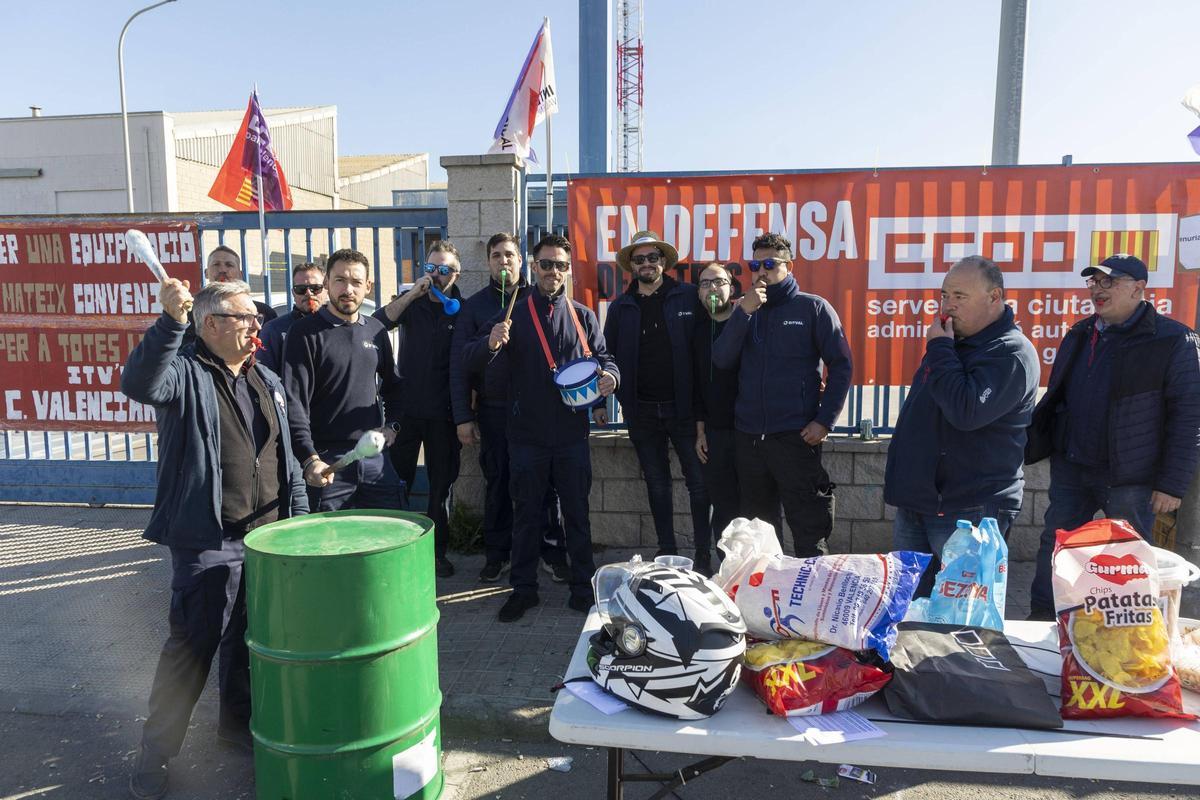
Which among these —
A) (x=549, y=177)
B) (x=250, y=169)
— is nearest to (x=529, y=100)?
(x=549, y=177)

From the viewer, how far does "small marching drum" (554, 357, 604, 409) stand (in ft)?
13.5

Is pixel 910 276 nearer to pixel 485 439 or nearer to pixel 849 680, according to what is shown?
pixel 485 439

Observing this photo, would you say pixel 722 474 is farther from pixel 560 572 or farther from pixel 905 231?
pixel 905 231

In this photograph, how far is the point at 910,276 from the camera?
5250mm

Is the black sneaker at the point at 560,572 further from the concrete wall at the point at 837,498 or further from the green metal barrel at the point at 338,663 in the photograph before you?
the green metal barrel at the point at 338,663

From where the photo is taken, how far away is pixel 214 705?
368 centimetres

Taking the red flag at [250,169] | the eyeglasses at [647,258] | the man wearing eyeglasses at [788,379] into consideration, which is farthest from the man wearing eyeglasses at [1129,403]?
the red flag at [250,169]

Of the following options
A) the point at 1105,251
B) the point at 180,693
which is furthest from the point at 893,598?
the point at 1105,251

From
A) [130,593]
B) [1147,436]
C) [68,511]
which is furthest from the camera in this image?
[68,511]

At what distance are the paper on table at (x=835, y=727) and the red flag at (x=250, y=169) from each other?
5.59 meters

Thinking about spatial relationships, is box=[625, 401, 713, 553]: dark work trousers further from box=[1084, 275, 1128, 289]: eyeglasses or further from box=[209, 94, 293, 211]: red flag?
box=[209, 94, 293, 211]: red flag

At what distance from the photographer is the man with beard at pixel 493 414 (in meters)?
4.70

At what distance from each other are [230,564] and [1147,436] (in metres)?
4.16

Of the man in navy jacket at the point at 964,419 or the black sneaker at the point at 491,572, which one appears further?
the black sneaker at the point at 491,572
